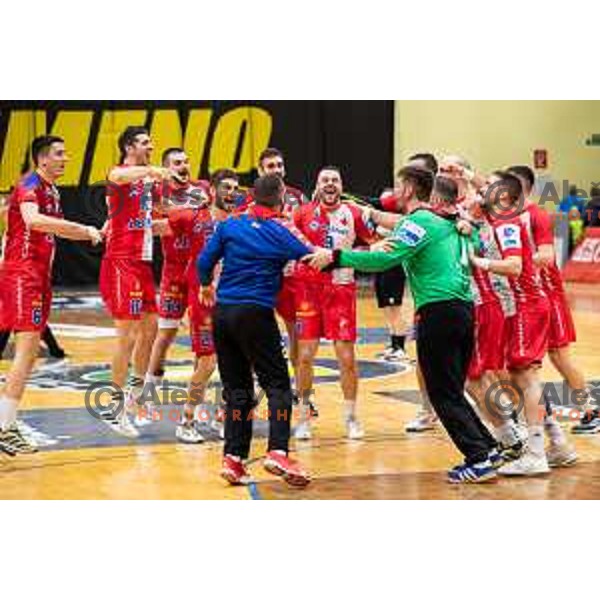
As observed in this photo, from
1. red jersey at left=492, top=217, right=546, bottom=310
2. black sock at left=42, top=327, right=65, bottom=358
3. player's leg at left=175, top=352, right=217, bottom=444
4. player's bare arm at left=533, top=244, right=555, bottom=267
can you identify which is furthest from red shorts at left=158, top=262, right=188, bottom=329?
black sock at left=42, top=327, right=65, bottom=358

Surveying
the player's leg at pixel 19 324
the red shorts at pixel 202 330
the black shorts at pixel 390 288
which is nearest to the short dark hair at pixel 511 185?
the red shorts at pixel 202 330

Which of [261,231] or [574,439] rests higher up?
[261,231]

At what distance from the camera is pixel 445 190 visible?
318 inches

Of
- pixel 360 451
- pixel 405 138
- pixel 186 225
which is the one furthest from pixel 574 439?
pixel 405 138

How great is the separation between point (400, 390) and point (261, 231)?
4.62 metres

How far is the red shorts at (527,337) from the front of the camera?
27.4 ft

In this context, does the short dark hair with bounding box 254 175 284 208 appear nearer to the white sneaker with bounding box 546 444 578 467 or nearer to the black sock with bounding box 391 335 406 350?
the white sneaker with bounding box 546 444 578 467

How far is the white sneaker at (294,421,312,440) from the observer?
31.5 feet

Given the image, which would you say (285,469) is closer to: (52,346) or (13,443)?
(13,443)

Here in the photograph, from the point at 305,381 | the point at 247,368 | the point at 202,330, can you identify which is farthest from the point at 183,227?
the point at 247,368

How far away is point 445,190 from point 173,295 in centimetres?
291

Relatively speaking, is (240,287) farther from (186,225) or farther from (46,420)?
(46,420)

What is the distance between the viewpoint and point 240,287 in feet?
25.6

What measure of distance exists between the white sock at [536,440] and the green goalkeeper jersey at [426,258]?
101 centimetres
